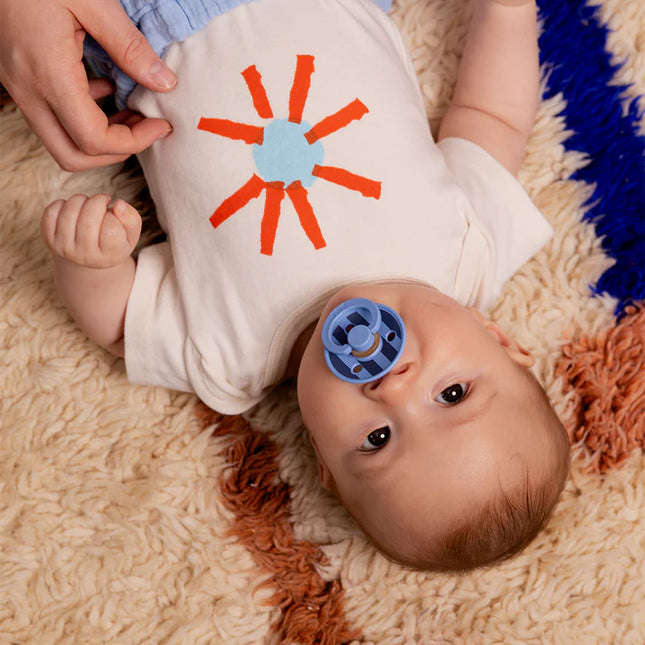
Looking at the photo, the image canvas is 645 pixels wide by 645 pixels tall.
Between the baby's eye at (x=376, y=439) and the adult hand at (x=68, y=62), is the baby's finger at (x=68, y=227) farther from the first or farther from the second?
the baby's eye at (x=376, y=439)

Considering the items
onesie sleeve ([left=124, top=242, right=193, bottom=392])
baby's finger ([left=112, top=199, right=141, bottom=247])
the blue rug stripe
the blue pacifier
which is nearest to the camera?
the blue pacifier

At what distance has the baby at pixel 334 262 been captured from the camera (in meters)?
1.09

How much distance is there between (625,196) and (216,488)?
0.78 metres

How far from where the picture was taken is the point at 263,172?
116 centimetres

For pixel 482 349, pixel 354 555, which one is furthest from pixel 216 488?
pixel 482 349

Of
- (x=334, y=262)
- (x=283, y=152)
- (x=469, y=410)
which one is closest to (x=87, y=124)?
(x=283, y=152)

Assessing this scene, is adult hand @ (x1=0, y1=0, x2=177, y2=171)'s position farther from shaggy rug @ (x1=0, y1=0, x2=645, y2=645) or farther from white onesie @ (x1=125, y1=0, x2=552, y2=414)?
shaggy rug @ (x1=0, y1=0, x2=645, y2=645)

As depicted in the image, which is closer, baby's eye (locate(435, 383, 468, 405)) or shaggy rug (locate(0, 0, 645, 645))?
baby's eye (locate(435, 383, 468, 405))

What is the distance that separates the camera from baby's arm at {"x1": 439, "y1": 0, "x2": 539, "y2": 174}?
4.30ft

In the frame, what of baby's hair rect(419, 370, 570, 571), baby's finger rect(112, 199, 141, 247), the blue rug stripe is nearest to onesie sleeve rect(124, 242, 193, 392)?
baby's finger rect(112, 199, 141, 247)

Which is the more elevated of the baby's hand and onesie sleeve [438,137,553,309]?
the baby's hand

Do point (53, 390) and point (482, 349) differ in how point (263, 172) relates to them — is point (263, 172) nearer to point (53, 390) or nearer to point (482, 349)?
point (482, 349)

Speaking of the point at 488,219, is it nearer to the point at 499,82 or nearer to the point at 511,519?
the point at 499,82

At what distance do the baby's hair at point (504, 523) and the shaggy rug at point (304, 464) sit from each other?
0.41ft
